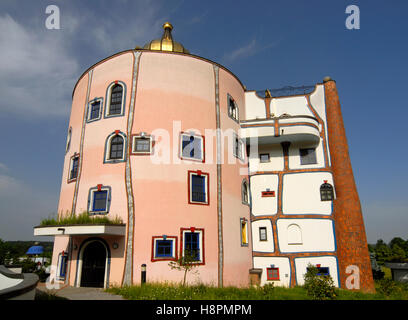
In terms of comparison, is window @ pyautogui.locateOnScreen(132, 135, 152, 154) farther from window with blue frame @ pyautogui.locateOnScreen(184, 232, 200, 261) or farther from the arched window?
the arched window

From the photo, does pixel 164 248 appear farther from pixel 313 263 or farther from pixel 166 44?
pixel 166 44

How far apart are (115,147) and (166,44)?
978 cm

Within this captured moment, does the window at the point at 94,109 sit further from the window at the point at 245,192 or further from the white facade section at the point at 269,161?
the white facade section at the point at 269,161

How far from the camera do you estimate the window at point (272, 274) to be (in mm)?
20734

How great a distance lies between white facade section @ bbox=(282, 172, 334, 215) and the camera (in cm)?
2159

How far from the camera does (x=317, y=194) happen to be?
71.8 feet

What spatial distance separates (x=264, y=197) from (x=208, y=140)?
23.8 feet

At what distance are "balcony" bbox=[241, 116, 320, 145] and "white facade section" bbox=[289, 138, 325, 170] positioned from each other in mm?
880

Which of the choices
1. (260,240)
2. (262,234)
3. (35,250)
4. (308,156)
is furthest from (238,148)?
(35,250)

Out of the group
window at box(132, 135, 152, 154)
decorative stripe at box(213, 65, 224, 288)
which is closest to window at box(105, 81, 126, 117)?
window at box(132, 135, 152, 154)

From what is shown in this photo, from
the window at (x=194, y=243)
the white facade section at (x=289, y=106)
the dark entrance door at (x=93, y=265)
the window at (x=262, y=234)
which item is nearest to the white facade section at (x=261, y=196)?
the window at (x=262, y=234)

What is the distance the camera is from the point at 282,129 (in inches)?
863
